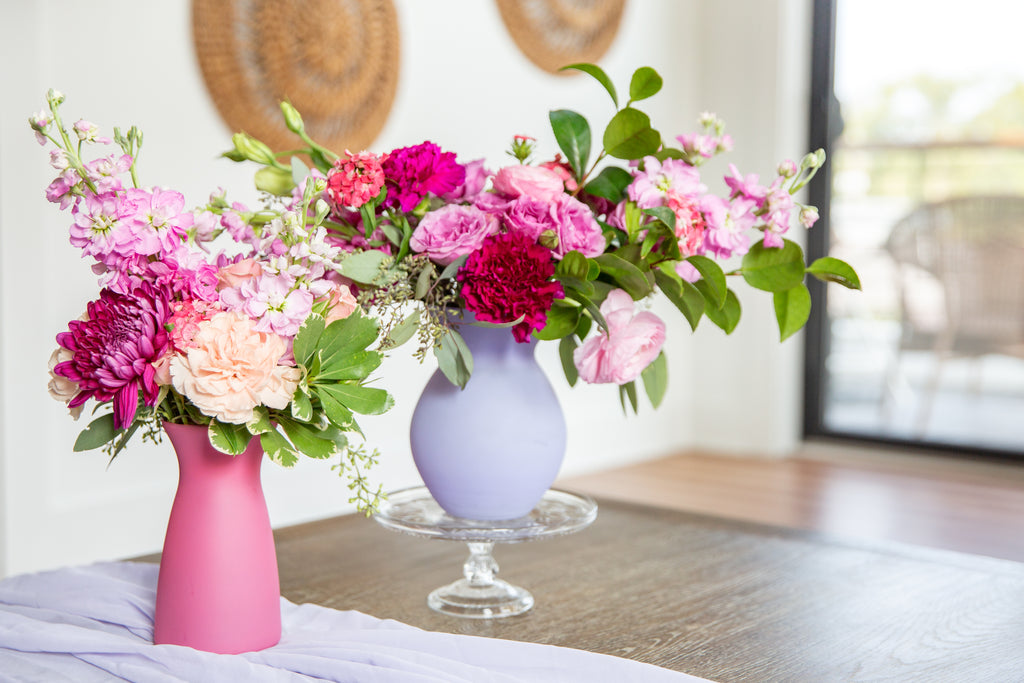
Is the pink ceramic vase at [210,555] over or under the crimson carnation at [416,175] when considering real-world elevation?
under

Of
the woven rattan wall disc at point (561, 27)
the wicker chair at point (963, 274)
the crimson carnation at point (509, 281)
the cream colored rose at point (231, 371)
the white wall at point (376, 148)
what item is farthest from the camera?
the wicker chair at point (963, 274)

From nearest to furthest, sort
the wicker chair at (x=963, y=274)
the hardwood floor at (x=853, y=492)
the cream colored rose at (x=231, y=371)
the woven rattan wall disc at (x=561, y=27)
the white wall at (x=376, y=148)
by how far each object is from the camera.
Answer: the cream colored rose at (x=231, y=371), the white wall at (x=376, y=148), the hardwood floor at (x=853, y=492), the woven rattan wall disc at (x=561, y=27), the wicker chair at (x=963, y=274)

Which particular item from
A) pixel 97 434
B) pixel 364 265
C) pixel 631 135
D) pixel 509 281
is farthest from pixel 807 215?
pixel 97 434

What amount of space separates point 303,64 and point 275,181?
1837 mm

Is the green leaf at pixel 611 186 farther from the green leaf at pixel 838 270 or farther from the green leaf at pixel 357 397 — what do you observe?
the green leaf at pixel 357 397

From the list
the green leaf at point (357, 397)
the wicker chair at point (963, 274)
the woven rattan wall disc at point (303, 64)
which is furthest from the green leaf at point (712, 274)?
the wicker chair at point (963, 274)

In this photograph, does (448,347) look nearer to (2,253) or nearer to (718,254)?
(718,254)

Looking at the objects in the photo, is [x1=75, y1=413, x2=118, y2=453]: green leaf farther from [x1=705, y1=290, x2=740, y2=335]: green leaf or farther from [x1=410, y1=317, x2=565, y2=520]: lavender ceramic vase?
[x1=705, y1=290, x2=740, y2=335]: green leaf

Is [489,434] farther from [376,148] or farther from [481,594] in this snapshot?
[376,148]

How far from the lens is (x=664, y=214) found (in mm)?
931

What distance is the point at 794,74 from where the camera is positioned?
3980 millimetres

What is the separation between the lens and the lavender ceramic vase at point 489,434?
998 mm

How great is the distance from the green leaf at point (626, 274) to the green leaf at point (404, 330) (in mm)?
171

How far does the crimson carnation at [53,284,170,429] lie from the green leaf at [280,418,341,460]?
102mm
